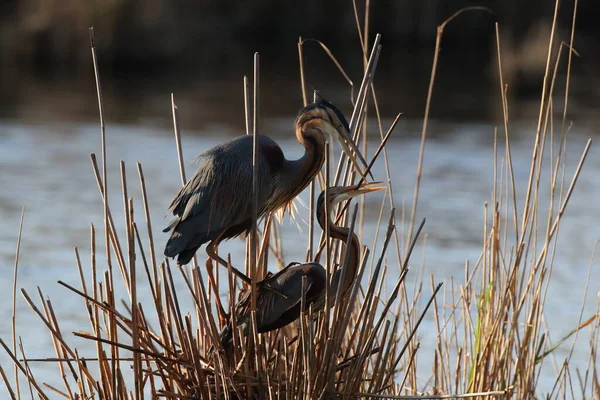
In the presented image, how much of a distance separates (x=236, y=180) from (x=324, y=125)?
27cm

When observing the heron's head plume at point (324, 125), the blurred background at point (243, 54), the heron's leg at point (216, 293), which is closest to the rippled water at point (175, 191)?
the blurred background at point (243, 54)

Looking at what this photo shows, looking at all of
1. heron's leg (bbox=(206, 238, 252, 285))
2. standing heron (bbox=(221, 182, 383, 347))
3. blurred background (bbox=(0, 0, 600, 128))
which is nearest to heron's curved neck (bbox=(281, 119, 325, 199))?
standing heron (bbox=(221, 182, 383, 347))

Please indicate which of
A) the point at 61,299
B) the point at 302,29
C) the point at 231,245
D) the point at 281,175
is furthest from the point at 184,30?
the point at 281,175

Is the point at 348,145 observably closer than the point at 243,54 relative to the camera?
Yes

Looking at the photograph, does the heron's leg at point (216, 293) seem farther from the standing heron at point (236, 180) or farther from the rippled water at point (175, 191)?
the rippled water at point (175, 191)

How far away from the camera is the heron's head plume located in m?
2.46

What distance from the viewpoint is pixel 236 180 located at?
257cm

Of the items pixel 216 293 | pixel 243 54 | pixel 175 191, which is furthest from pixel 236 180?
pixel 243 54

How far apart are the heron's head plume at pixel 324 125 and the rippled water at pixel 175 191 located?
1.90m

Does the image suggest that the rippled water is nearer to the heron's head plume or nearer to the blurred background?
the blurred background

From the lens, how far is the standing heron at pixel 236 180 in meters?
2.52

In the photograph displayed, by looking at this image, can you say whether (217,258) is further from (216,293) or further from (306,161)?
(306,161)

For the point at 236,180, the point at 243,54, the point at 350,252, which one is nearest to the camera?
the point at 350,252

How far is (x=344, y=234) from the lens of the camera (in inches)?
97.0
